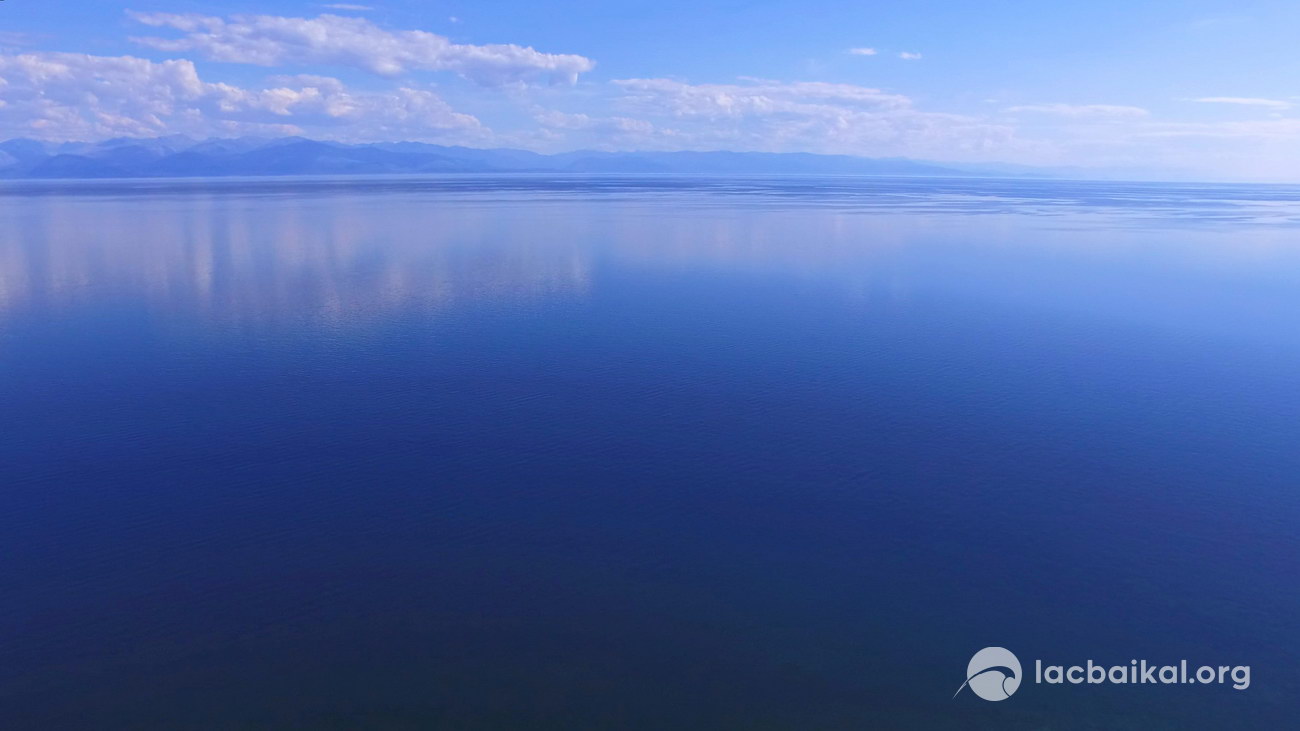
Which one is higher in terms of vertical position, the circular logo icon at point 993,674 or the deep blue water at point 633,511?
the deep blue water at point 633,511

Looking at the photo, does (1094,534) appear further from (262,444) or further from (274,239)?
(274,239)

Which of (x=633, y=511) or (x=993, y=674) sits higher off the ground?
(x=633, y=511)

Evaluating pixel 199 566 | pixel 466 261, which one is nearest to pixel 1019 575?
pixel 199 566

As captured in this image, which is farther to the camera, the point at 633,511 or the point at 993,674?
the point at 633,511

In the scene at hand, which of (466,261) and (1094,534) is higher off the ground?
(466,261)

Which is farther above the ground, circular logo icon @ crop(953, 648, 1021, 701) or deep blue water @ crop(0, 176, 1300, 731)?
deep blue water @ crop(0, 176, 1300, 731)
